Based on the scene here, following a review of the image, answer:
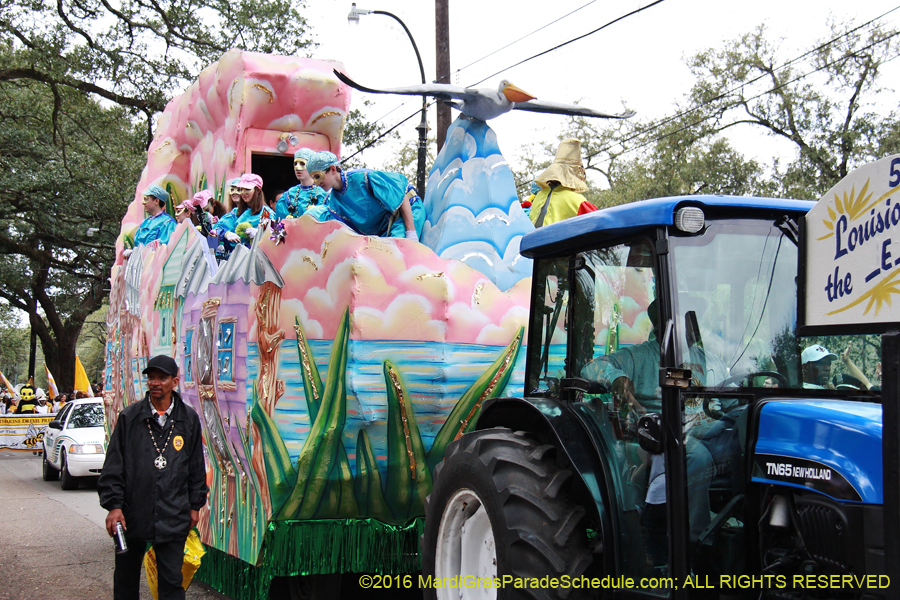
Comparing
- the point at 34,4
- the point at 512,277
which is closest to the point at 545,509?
the point at 512,277

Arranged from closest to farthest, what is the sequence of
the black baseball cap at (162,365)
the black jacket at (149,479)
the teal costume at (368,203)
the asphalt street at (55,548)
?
1. the black jacket at (149,479)
2. the black baseball cap at (162,365)
3. the teal costume at (368,203)
4. the asphalt street at (55,548)

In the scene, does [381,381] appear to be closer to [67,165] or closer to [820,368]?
[820,368]

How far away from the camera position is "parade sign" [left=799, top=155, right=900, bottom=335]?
98.1 inches

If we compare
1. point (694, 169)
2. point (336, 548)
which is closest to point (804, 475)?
point (336, 548)

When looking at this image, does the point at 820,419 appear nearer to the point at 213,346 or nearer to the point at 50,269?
the point at 213,346

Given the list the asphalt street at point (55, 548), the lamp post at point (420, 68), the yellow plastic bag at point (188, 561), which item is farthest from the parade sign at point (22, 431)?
the yellow plastic bag at point (188, 561)

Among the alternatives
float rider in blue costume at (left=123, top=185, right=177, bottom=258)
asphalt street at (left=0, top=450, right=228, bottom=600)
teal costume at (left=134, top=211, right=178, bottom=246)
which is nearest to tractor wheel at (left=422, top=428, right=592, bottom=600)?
asphalt street at (left=0, top=450, right=228, bottom=600)

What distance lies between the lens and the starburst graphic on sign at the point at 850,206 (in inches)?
104

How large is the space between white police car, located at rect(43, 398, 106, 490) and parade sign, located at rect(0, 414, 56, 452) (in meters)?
4.56

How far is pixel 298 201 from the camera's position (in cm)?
635

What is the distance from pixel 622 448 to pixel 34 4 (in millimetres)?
16840

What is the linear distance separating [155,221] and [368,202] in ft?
12.4

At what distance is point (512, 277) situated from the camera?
5.67 m

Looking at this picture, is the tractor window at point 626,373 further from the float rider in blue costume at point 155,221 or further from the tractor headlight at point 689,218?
the float rider in blue costume at point 155,221
